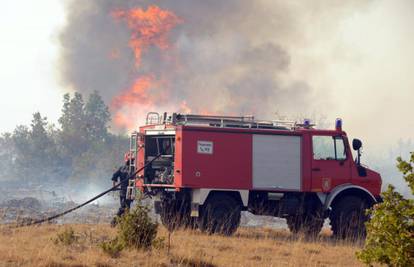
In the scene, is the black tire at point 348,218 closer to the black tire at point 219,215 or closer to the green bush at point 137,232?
the black tire at point 219,215

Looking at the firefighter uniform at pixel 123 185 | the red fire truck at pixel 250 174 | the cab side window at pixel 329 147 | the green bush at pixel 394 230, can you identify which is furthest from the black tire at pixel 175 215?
the green bush at pixel 394 230

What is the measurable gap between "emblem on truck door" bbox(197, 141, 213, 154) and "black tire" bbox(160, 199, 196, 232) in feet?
5.08

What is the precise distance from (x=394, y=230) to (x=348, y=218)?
1071 centimetres

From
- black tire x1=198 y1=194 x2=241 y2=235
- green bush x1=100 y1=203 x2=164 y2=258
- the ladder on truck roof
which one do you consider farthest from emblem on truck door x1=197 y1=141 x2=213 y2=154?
green bush x1=100 y1=203 x2=164 y2=258

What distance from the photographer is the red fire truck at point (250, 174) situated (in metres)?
17.6

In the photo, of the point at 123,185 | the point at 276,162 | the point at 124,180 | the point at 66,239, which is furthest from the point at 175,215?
the point at 66,239

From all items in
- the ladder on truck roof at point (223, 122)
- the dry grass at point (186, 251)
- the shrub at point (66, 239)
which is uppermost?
the ladder on truck roof at point (223, 122)

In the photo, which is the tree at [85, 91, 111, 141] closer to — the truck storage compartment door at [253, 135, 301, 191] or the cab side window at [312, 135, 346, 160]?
the cab side window at [312, 135, 346, 160]

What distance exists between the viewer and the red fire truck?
17.6 meters

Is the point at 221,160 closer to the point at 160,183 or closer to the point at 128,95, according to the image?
the point at 160,183

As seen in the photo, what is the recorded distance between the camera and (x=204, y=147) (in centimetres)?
1759

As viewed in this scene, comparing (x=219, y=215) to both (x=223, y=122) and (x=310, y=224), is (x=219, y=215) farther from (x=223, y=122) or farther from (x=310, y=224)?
(x=310, y=224)

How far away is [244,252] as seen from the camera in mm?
14344

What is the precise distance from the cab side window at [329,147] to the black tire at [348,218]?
1149 millimetres
